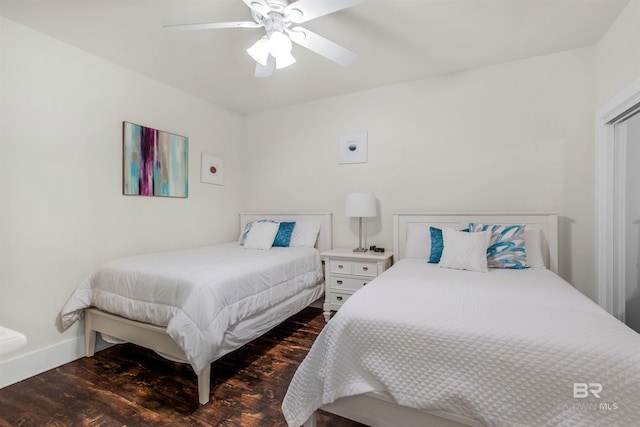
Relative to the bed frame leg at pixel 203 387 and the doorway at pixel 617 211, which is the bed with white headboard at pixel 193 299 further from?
the doorway at pixel 617 211

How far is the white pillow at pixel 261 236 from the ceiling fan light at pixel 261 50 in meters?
1.72

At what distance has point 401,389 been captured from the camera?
1.16 metres

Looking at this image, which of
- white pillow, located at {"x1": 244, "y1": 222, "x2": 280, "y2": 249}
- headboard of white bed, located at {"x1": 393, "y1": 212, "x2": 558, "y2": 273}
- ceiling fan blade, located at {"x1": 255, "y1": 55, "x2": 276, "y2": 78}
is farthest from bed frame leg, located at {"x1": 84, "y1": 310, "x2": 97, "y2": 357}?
headboard of white bed, located at {"x1": 393, "y1": 212, "x2": 558, "y2": 273}

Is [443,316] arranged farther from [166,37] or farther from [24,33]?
[24,33]

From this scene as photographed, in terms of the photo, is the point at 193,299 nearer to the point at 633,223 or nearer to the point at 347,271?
the point at 347,271

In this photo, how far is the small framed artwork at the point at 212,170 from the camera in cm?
338

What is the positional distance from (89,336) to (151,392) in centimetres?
89

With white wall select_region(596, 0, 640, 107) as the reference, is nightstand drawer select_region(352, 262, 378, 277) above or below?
below

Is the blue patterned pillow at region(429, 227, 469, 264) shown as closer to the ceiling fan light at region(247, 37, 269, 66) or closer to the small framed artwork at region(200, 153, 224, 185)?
the ceiling fan light at region(247, 37, 269, 66)

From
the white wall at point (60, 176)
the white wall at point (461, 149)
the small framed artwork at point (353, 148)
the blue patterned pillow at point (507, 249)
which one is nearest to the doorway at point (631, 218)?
the white wall at point (461, 149)

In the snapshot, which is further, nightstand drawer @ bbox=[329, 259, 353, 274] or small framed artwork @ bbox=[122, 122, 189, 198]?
nightstand drawer @ bbox=[329, 259, 353, 274]

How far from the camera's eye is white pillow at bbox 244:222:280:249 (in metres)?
3.01

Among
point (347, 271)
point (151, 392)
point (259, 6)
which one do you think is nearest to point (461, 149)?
point (347, 271)

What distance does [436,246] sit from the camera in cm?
240
